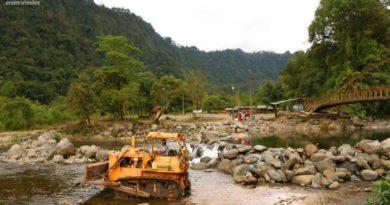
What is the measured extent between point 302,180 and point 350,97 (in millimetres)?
28578

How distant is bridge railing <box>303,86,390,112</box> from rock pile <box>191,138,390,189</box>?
1824 cm

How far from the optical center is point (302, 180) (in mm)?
21609

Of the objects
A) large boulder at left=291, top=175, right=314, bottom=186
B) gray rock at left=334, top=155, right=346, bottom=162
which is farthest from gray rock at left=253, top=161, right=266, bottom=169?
gray rock at left=334, top=155, right=346, bottom=162

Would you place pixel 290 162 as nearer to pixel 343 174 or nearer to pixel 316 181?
pixel 316 181

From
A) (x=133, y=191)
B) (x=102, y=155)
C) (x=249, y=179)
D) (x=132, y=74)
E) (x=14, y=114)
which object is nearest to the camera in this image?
(x=133, y=191)

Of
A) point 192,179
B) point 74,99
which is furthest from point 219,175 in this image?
point 74,99

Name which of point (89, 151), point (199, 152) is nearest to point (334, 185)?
point (199, 152)

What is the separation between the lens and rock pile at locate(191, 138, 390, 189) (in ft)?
72.3

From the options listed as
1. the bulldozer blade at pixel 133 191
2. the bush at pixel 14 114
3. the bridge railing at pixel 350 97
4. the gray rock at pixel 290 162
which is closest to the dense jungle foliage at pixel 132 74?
the bush at pixel 14 114

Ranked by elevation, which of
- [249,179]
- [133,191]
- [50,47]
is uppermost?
[50,47]

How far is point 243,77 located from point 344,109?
144066 mm

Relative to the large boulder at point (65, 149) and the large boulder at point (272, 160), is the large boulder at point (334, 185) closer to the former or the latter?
the large boulder at point (272, 160)

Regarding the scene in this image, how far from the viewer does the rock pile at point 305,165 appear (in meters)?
22.0

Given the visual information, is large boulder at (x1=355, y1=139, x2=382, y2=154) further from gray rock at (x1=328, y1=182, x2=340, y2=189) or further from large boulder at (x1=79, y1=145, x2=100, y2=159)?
large boulder at (x1=79, y1=145, x2=100, y2=159)
